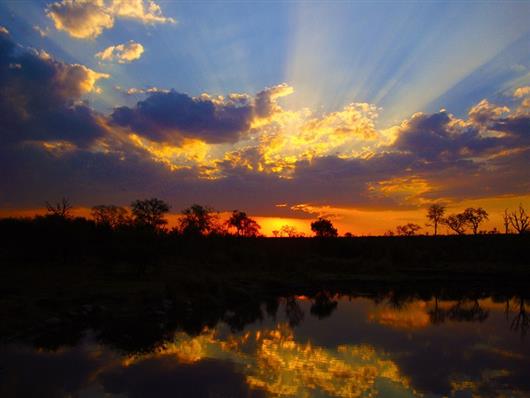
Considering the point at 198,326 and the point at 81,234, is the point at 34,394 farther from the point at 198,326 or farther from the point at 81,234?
the point at 81,234

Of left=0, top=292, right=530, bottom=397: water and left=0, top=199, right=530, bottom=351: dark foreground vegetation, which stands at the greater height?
left=0, top=199, right=530, bottom=351: dark foreground vegetation

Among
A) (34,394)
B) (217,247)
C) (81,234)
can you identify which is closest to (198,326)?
(34,394)

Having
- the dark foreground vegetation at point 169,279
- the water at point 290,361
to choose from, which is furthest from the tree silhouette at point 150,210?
the water at point 290,361

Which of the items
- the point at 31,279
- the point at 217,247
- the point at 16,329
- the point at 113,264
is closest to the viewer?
the point at 16,329

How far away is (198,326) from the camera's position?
21.5 meters

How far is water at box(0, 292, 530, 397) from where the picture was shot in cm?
1227

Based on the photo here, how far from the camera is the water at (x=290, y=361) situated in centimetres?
1227

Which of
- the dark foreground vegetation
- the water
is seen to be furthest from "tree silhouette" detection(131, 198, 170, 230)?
the water

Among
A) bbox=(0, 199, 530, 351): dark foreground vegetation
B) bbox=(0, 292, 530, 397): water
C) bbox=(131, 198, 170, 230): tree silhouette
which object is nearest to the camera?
bbox=(0, 292, 530, 397): water

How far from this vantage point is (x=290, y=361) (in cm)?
1509

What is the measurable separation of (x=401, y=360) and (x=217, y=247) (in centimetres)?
5391

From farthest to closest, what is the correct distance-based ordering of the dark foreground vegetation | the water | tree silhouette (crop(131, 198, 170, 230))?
1. tree silhouette (crop(131, 198, 170, 230))
2. the dark foreground vegetation
3. the water

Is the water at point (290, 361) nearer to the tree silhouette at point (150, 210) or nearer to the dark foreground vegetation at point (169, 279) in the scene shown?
the dark foreground vegetation at point (169, 279)

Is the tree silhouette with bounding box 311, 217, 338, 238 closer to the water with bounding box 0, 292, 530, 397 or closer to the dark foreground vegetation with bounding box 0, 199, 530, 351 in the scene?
the dark foreground vegetation with bounding box 0, 199, 530, 351
